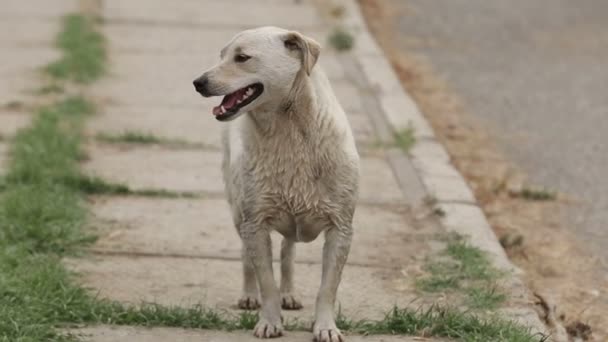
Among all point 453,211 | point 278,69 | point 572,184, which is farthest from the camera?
point 572,184

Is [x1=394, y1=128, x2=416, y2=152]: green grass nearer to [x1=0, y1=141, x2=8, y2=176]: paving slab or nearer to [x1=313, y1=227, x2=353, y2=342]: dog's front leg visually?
[x1=0, y1=141, x2=8, y2=176]: paving slab

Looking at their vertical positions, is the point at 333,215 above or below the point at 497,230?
above

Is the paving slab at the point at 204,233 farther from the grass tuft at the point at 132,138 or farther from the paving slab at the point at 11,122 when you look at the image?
the paving slab at the point at 11,122

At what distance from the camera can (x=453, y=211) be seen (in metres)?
7.54

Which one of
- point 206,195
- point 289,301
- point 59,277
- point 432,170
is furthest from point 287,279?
point 432,170

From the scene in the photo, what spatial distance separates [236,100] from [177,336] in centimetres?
105

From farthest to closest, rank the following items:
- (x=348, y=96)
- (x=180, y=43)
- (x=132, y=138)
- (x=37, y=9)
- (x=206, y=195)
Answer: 1. (x=37, y=9)
2. (x=180, y=43)
3. (x=348, y=96)
4. (x=132, y=138)
5. (x=206, y=195)

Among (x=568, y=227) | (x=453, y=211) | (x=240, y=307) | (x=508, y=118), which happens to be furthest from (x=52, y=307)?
(x=508, y=118)

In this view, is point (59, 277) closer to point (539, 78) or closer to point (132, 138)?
point (132, 138)

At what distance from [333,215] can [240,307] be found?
2.49 ft

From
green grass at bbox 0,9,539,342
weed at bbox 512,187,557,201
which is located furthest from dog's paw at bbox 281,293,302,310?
weed at bbox 512,187,557,201

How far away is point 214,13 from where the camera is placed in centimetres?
1280

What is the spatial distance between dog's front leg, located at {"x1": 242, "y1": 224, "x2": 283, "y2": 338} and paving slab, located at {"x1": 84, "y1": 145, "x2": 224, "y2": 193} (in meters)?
2.28

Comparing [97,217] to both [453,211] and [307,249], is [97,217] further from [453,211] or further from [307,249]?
[453,211]
